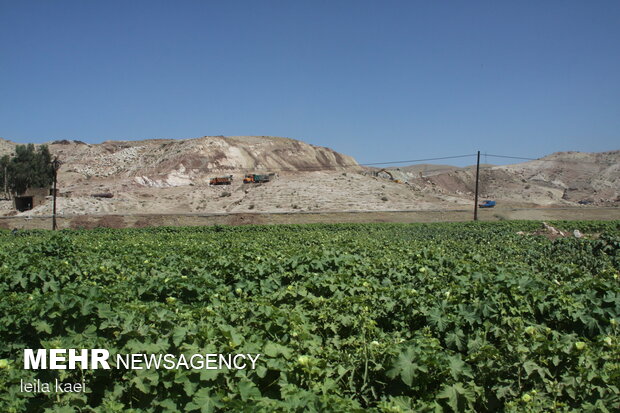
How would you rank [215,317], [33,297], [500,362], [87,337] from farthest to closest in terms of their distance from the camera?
[33,297], [215,317], [87,337], [500,362]

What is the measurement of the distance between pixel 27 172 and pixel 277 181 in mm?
39030

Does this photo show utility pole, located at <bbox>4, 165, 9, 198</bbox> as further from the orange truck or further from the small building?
the orange truck

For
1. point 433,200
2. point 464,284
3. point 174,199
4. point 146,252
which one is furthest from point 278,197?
point 464,284

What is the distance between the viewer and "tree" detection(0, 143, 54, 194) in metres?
72.2

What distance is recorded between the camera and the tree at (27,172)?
7225 cm

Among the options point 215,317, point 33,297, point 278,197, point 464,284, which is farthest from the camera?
point 278,197

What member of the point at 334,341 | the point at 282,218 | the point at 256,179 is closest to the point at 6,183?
the point at 256,179

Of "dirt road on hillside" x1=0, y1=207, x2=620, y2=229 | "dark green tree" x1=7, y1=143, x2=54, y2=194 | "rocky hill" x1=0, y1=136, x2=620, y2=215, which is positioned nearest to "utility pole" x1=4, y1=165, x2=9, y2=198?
"dark green tree" x1=7, y1=143, x2=54, y2=194

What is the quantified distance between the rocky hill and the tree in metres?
3.32

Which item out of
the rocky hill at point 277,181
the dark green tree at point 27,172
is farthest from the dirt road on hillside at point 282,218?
the dark green tree at point 27,172

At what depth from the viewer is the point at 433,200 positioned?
6034 centimetres

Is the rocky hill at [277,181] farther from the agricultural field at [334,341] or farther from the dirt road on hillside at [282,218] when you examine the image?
the agricultural field at [334,341]

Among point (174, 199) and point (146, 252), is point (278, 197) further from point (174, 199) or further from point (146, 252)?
point (146, 252)

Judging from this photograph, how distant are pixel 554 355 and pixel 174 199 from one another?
188 feet
